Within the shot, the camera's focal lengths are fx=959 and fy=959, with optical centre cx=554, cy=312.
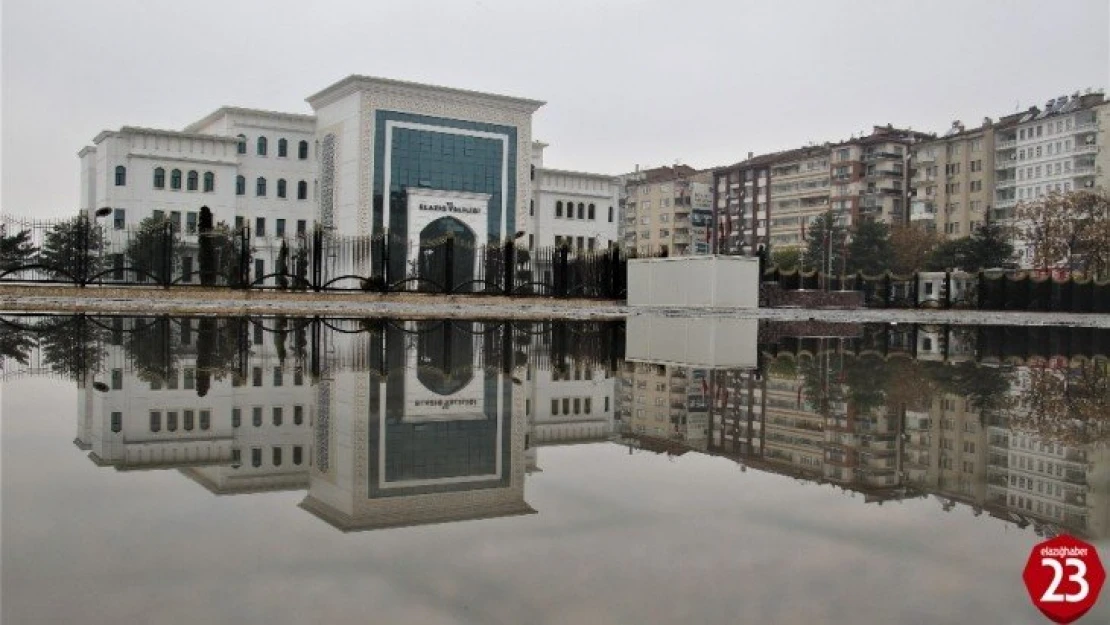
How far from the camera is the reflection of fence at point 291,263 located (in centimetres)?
2284

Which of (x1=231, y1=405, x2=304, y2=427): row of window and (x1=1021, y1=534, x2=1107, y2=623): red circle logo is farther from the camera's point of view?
(x1=231, y1=405, x2=304, y2=427): row of window

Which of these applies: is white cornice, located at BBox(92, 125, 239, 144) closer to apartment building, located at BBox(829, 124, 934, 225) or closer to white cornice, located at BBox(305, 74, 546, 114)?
white cornice, located at BBox(305, 74, 546, 114)

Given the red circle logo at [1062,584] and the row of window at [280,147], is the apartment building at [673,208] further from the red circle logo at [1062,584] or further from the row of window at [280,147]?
the red circle logo at [1062,584]

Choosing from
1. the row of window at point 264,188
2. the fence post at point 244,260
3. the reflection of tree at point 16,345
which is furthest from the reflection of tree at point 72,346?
the row of window at point 264,188

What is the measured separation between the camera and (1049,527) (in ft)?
10.2

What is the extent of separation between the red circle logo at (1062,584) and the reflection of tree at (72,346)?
656cm

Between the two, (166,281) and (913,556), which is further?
(166,281)

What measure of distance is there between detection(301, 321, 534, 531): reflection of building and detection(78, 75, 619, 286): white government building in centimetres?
3700

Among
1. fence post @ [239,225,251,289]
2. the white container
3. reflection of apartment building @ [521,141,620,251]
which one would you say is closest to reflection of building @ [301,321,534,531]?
fence post @ [239,225,251,289]

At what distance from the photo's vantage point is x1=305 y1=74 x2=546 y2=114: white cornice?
148 feet

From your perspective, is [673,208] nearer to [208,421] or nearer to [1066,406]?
[1066,406]

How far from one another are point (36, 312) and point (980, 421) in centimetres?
1556

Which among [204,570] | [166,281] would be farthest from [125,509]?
[166,281]

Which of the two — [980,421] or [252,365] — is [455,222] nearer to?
[252,365]
